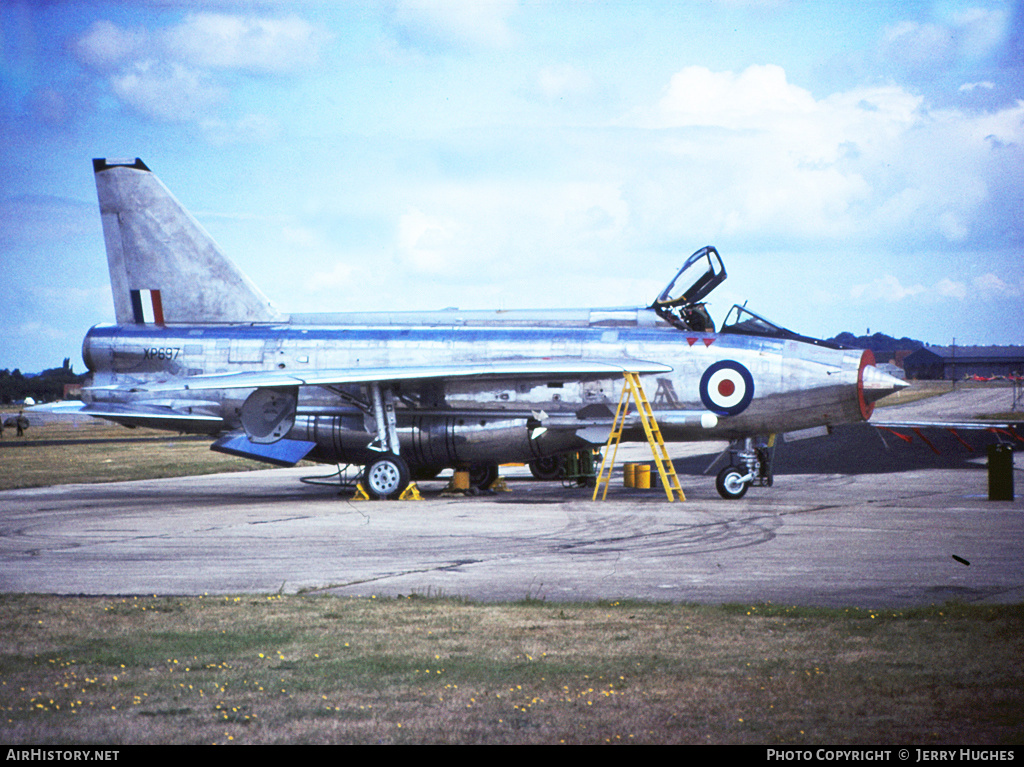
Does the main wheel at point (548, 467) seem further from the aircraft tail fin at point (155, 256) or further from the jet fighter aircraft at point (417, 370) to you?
the aircraft tail fin at point (155, 256)

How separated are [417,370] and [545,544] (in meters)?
6.06

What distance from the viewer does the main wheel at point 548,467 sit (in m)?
21.3

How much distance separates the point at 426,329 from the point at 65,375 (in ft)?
216

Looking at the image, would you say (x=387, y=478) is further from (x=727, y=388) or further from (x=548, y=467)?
(x=727, y=388)

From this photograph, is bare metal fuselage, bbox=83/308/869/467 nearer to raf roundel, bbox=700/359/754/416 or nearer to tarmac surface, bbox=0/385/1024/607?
raf roundel, bbox=700/359/754/416

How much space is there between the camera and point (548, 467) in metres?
21.4

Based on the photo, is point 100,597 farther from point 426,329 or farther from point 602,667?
point 426,329

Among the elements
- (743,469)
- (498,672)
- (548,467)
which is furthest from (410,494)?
(498,672)

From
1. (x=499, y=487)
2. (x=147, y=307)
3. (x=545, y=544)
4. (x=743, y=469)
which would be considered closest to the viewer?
(x=545, y=544)

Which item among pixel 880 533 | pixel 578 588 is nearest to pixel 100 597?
pixel 578 588

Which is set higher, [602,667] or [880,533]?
[602,667]

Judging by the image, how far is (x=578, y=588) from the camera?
8.26 m

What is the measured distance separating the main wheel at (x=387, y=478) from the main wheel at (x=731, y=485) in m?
5.22

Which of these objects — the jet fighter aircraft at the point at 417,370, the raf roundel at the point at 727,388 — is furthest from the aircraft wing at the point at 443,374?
the raf roundel at the point at 727,388
